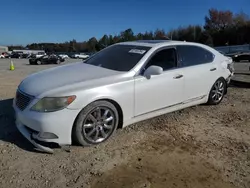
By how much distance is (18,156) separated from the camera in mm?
3320

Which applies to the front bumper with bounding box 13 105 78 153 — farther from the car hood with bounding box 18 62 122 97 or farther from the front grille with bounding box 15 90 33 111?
the car hood with bounding box 18 62 122 97

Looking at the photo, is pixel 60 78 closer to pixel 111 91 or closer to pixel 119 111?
pixel 111 91

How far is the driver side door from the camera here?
13.1 feet

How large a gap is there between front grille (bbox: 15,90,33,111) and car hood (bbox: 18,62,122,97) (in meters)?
0.06

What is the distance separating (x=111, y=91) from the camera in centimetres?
367

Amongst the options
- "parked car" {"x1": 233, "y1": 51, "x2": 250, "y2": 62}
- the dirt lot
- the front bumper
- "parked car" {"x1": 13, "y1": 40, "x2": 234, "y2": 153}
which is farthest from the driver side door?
"parked car" {"x1": 233, "y1": 51, "x2": 250, "y2": 62}

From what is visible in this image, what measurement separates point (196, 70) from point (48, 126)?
2946 millimetres

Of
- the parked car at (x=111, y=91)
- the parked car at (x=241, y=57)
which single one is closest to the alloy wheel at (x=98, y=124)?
the parked car at (x=111, y=91)

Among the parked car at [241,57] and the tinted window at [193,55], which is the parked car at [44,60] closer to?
the parked car at [241,57]

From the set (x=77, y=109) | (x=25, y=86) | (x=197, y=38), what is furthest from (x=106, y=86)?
(x=197, y=38)

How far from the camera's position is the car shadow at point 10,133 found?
3.60 m

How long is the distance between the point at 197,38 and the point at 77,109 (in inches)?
3539

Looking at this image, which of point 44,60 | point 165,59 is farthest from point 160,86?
point 44,60

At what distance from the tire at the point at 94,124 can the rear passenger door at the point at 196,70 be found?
1.64m
